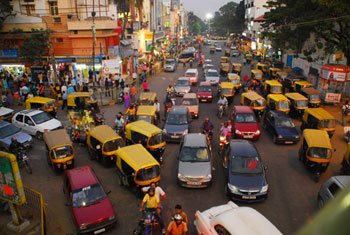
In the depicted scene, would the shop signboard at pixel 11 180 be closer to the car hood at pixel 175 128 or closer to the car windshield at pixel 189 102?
the car hood at pixel 175 128

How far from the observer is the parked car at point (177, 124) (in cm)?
1928

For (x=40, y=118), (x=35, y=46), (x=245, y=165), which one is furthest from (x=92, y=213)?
(x=35, y=46)

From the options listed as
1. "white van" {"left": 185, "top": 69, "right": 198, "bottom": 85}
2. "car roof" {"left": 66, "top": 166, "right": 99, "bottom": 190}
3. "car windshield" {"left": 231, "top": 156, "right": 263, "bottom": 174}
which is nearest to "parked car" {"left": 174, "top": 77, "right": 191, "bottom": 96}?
"white van" {"left": 185, "top": 69, "right": 198, "bottom": 85}

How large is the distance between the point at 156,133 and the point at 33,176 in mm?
6608

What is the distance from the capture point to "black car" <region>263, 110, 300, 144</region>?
19034 mm

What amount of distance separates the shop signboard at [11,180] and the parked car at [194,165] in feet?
21.1

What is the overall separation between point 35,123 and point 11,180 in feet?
36.2

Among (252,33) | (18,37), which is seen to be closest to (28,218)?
(18,37)

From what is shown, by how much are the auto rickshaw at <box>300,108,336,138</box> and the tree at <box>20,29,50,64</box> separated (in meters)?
27.1

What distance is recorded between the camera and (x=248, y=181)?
12.8 metres

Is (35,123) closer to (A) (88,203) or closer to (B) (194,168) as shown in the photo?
(A) (88,203)

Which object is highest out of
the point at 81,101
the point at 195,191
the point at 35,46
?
the point at 35,46

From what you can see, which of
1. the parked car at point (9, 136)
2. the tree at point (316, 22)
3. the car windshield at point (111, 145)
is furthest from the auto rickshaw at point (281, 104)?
the parked car at point (9, 136)

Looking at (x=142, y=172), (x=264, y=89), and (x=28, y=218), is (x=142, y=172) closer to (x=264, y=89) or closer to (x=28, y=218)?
(x=28, y=218)
